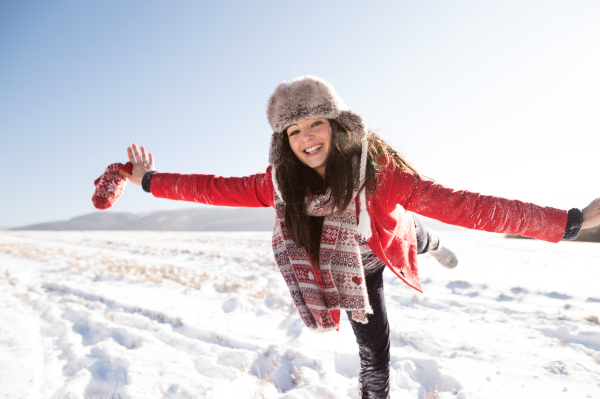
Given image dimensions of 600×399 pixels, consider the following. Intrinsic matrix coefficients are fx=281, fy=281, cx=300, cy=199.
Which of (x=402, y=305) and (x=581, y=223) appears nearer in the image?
(x=581, y=223)

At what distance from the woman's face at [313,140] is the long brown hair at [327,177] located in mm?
49

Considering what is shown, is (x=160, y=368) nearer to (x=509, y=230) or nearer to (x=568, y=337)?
(x=509, y=230)

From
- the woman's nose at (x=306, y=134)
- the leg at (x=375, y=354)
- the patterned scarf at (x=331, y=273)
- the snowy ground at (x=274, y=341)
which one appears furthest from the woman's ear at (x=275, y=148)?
the snowy ground at (x=274, y=341)

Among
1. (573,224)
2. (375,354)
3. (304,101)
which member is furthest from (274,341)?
(573,224)

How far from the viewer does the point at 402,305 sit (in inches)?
149

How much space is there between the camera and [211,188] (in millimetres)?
2219

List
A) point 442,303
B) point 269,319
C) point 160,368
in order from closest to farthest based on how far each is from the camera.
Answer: point 160,368 → point 269,319 → point 442,303

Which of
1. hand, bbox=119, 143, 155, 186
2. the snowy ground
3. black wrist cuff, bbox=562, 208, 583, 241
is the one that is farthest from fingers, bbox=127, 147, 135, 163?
black wrist cuff, bbox=562, 208, 583, 241

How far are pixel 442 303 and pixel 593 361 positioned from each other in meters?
1.55

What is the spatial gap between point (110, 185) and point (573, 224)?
3.02m

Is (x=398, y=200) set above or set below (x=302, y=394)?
above

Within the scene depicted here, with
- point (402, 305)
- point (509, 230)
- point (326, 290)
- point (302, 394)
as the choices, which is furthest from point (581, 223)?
point (402, 305)

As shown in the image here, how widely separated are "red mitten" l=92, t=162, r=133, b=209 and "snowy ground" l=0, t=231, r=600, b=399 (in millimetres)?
1446

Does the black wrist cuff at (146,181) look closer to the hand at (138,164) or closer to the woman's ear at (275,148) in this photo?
the hand at (138,164)
